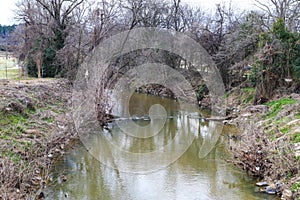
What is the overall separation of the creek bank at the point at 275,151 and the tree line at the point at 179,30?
2.73 meters

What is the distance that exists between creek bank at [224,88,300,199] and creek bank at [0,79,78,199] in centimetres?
522

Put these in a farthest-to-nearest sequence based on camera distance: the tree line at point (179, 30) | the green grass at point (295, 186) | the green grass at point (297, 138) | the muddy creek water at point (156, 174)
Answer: the tree line at point (179, 30) → the green grass at point (297, 138) → the muddy creek water at point (156, 174) → the green grass at point (295, 186)

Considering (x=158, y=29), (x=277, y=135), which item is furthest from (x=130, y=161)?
(x=158, y=29)

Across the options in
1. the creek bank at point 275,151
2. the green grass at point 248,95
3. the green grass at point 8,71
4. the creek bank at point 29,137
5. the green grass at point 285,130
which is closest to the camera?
the creek bank at point 29,137

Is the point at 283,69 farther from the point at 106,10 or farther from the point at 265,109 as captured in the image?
the point at 106,10

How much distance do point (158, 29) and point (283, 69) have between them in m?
12.2

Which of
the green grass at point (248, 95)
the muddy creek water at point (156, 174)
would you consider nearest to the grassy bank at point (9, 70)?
the muddy creek water at point (156, 174)

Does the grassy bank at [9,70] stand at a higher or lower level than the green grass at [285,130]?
higher

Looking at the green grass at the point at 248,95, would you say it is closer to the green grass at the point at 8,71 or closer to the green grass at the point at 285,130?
the green grass at the point at 285,130

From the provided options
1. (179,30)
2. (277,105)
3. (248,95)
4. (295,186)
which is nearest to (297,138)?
(295,186)

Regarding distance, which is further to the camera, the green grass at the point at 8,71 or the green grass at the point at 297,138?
the green grass at the point at 8,71

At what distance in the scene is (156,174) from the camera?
8453mm

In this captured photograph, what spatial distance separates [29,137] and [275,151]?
687 centimetres

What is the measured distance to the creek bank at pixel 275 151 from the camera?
22.9 ft
